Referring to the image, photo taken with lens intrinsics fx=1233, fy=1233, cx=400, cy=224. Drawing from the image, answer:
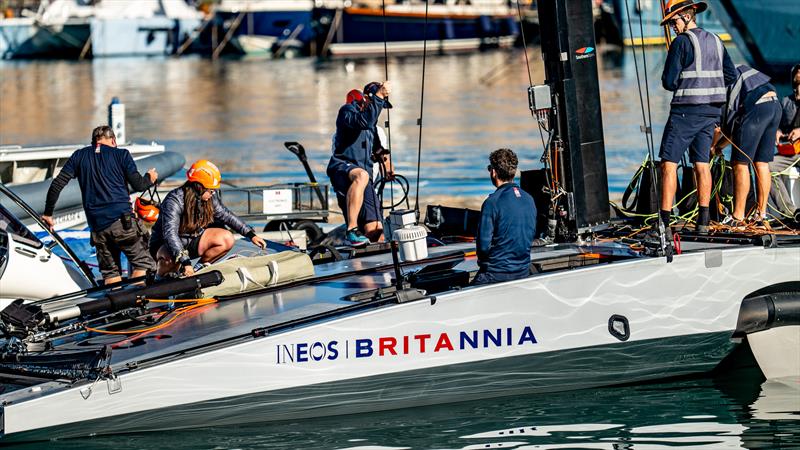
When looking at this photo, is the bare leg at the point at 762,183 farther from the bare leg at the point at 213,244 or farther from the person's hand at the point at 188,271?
the person's hand at the point at 188,271

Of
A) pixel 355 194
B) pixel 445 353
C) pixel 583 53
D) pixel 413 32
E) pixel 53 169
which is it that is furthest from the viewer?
pixel 413 32

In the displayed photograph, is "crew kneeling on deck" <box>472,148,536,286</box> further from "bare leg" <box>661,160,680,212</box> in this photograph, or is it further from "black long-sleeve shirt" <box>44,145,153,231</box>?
"black long-sleeve shirt" <box>44,145,153,231</box>

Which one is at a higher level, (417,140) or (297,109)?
(297,109)

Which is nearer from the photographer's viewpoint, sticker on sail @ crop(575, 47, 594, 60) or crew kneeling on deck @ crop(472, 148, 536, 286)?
crew kneeling on deck @ crop(472, 148, 536, 286)

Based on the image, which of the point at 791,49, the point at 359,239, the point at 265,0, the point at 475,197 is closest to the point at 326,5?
the point at 265,0

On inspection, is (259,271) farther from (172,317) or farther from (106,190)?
(106,190)

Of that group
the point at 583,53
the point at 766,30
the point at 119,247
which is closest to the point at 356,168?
the point at 119,247

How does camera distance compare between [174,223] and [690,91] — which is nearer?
[690,91]

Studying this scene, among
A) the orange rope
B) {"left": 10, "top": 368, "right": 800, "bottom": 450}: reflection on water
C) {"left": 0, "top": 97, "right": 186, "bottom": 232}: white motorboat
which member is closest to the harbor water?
{"left": 10, "top": 368, "right": 800, "bottom": 450}: reflection on water

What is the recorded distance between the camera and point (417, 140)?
2698cm

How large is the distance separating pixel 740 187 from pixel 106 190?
5453 mm

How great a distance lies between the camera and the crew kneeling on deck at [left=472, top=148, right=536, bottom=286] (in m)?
8.60

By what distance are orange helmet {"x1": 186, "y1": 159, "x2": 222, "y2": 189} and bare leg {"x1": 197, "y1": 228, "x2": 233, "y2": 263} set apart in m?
0.40

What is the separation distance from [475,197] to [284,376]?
36.8 feet
